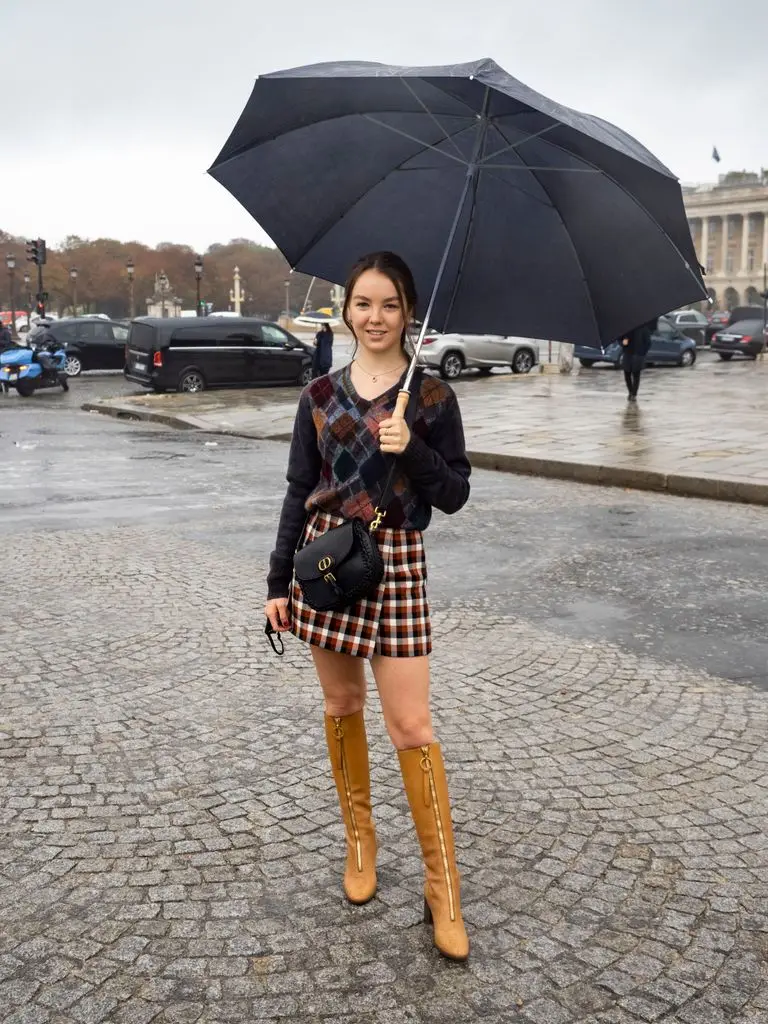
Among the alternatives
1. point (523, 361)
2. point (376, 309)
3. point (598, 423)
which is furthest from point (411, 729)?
point (523, 361)

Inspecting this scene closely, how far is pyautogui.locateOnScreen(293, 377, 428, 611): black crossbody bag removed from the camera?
273cm

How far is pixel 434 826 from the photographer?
2857 mm

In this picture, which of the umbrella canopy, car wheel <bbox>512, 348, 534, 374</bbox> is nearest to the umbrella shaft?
the umbrella canopy

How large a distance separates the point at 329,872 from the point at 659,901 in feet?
2.89

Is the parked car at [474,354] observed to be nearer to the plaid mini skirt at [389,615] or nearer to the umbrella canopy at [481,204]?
the umbrella canopy at [481,204]

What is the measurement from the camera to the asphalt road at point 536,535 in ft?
19.4

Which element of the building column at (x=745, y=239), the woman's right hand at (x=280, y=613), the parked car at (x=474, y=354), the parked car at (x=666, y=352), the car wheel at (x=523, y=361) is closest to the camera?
the woman's right hand at (x=280, y=613)

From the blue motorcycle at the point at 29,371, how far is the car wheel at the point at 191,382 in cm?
293

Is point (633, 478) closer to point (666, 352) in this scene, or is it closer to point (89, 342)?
point (89, 342)

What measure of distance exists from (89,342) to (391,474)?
29.0 metres

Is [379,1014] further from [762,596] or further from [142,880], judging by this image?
[762,596]

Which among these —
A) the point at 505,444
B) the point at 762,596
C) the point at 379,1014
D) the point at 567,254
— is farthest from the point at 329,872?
the point at 505,444

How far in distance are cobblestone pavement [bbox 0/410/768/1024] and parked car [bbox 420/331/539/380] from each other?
68.9ft

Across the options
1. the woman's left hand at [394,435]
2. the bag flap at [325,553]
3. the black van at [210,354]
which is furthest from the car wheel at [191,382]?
the woman's left hand at [394,435]
